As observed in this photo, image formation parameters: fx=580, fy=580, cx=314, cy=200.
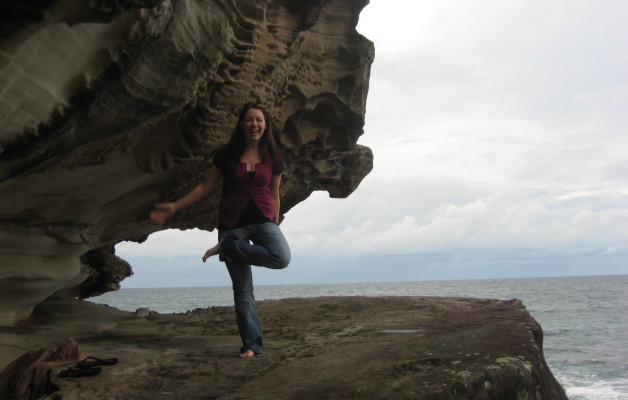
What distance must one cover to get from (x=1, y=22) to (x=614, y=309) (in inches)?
1493

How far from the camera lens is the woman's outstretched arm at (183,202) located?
404cm

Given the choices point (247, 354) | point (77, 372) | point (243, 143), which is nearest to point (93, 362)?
point (77, 372)

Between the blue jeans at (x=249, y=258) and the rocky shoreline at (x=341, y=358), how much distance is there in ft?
0.70

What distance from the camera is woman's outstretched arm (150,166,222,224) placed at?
4039 millimetres

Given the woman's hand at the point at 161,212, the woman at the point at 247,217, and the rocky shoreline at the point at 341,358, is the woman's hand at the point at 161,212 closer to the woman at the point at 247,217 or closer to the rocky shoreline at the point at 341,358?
the woman at the point at 247,217

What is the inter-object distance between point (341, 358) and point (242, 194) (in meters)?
1.29

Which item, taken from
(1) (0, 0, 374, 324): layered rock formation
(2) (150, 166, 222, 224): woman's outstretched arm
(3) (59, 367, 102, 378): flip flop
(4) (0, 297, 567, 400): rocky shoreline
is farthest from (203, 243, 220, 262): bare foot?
(1) (0, 0, 374, 324): layered rock formation

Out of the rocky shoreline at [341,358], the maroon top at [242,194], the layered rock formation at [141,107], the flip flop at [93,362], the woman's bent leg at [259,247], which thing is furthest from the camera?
the maroon top at [242,194]

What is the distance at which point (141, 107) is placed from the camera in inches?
169

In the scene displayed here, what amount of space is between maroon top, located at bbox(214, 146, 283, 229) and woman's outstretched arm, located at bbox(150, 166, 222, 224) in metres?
0.17

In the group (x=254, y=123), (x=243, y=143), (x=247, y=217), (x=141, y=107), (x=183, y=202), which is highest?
(x=141, y=107)

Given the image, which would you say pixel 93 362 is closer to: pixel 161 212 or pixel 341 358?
pixel 161 212

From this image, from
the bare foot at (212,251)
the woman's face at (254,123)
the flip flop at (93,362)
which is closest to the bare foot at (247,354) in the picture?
the bare foot at (212,251)

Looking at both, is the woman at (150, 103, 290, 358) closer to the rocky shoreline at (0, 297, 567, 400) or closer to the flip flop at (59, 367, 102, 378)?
the rocky shoreline at (0, 297, 567, 400)
